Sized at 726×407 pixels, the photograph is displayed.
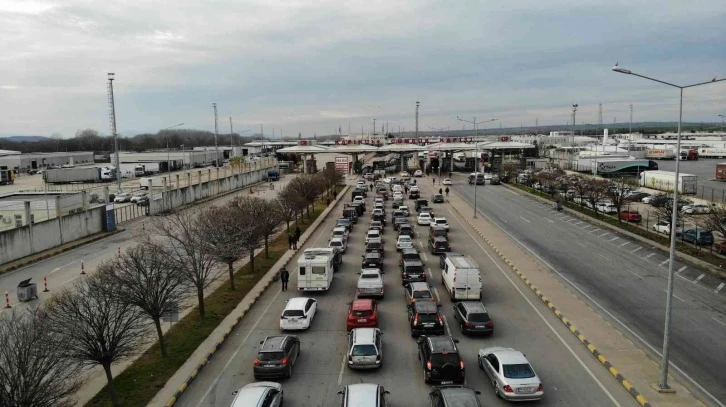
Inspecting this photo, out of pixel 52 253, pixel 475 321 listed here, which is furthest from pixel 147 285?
pixel 52 253

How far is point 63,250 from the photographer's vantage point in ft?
123

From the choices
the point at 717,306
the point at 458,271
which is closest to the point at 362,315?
the point at 458,271

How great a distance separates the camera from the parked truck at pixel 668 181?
197 ft

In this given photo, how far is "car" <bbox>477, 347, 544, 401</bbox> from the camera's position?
14.4 meters

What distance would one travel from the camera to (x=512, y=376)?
14719mm

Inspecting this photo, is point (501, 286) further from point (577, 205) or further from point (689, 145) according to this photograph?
point (689, 145)

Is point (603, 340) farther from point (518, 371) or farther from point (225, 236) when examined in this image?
point (225, 236)

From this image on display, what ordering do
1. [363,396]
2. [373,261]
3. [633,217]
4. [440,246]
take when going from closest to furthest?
[363,396], [373,261], [440,246], [633,217]

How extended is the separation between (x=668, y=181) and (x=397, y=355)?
2388 inches

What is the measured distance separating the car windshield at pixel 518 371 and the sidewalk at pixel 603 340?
3000 mm

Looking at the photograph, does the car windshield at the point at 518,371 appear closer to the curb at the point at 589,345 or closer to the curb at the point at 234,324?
the curb at the point at 589,345

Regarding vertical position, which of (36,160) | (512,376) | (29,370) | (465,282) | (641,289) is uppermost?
(36,160)

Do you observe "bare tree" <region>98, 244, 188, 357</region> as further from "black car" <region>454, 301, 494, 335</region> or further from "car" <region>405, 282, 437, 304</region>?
"black car" <region>454, 301, 494, 335</region>

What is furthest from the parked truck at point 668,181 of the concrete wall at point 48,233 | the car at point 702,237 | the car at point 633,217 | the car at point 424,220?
the concrete wall at point 48,233
